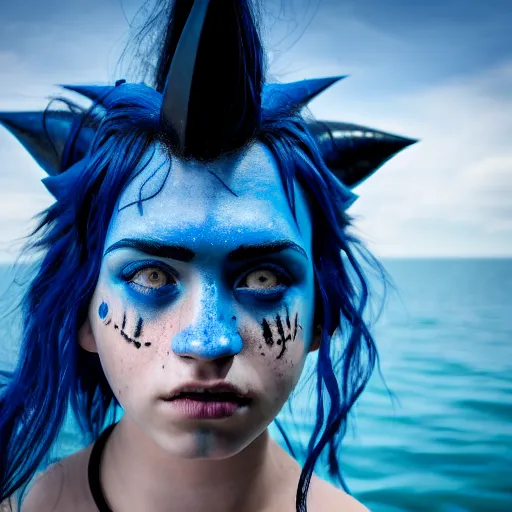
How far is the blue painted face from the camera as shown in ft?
3.16

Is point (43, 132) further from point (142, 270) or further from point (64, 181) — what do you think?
point (142, 270)

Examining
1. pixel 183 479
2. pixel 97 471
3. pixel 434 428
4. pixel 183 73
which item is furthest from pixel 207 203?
pixel 434 428

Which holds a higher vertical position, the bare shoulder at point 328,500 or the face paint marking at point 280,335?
the face paint marking at point 280,335

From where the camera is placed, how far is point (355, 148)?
127 cm

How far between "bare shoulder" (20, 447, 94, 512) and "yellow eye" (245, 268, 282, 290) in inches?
23.2

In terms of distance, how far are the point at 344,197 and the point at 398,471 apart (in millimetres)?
1693

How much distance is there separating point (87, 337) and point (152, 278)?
24 cm

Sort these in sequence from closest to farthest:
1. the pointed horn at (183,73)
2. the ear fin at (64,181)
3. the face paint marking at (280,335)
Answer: the pointed horn at (183,73) < the face paint marking at (280,335) < the ear fin at (64,181)

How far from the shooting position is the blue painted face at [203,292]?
0.96m

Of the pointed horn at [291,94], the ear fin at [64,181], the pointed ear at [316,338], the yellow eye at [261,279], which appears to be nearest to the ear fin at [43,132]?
the ear fin at [64,181]

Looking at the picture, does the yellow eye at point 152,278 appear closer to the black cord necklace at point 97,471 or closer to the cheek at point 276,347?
the cheek at point 276,347

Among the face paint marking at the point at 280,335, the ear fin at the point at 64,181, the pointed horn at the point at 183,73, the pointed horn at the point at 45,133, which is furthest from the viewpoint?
the pointed horn at the point at 45,133

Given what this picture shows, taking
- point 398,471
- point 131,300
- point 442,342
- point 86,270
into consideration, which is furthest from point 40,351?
point 442,342

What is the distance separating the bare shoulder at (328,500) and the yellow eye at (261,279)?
0.54 m
